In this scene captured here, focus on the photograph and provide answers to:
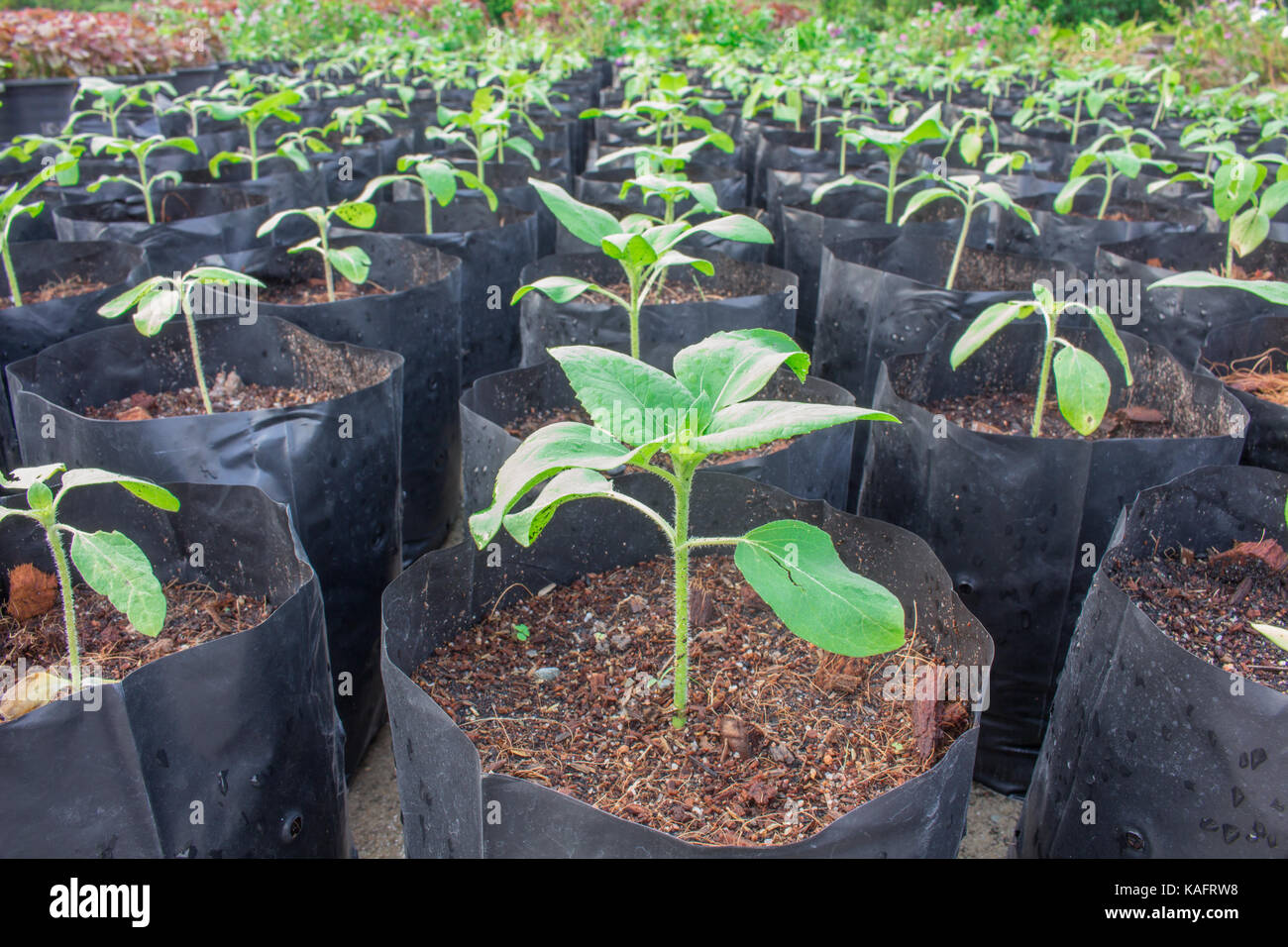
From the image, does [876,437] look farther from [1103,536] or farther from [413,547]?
[413,547]

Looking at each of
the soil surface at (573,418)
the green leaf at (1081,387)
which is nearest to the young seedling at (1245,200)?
→ the green leaf at (1081,387)

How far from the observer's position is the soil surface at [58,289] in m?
2.55

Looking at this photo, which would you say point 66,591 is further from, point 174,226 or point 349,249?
point 174,226

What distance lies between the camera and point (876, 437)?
1.97 m

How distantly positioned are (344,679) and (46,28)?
852 cm

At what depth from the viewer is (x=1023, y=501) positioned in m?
1.71

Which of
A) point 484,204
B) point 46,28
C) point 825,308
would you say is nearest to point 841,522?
point 825,308

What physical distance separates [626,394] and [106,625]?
924 mm

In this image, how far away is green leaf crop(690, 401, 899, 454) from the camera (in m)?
0.84

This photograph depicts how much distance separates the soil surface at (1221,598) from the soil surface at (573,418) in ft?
2.14

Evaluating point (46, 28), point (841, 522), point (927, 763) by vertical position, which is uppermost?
point (46, 28)

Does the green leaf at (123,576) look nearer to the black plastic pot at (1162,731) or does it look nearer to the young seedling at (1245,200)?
the black plastic pot at (1162,731)

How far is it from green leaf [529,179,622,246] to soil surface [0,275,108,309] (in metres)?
1.53

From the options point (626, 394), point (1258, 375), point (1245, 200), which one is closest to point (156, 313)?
point (626, 394)
